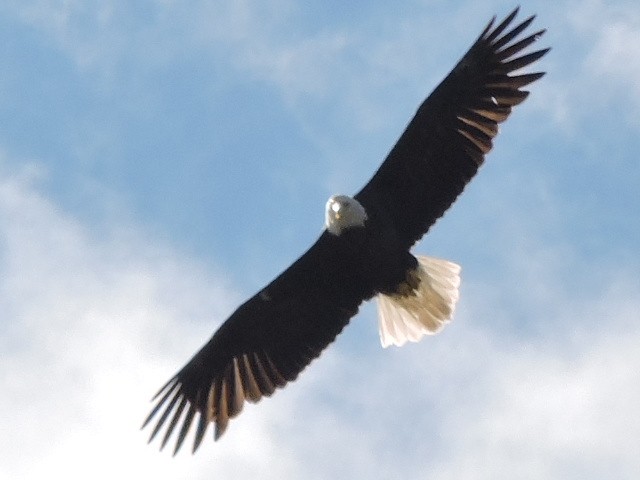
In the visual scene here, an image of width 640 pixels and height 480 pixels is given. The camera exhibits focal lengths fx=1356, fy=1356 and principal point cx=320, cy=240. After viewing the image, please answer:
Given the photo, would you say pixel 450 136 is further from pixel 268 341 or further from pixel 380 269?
pixel 268 341

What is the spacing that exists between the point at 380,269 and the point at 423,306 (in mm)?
667

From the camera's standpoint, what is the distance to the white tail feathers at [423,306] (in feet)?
35.9

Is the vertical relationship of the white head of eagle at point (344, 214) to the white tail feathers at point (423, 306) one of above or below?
above

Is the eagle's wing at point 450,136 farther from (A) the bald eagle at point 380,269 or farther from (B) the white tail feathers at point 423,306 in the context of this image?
(B) the white tail feathers at point 423,306

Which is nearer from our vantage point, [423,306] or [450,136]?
[450,136]

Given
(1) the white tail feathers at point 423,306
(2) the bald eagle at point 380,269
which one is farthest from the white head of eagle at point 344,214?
(1) the white tail feathers at point 423,306

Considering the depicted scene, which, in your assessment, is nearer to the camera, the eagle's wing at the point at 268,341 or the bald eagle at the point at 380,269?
the bald eagle at the point at 380,269

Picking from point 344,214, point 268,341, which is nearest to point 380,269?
point 344,214

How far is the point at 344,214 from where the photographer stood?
10211mm

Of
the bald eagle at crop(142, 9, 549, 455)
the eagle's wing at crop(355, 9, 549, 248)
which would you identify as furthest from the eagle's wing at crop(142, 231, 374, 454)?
the eagle's wing at crop(355, 9, 549, 248)

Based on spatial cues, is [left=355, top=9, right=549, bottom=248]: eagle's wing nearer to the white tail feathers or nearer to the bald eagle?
the bald eagle

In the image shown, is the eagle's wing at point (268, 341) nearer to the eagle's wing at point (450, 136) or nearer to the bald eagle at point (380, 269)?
the bald eagle at point (380, 269)

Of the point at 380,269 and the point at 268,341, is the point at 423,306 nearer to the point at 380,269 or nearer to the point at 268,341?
the point at 380,269

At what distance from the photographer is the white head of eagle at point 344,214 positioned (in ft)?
33.5
